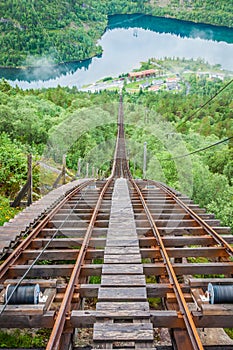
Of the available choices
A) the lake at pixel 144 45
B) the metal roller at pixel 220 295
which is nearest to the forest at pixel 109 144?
the metal roller at pixel 220 295

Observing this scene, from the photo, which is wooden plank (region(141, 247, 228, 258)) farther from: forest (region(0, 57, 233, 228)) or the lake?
the lake

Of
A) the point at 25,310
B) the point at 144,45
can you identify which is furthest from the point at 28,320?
the point at 144,45

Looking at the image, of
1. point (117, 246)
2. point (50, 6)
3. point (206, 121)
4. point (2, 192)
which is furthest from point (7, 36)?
point (117, 246)

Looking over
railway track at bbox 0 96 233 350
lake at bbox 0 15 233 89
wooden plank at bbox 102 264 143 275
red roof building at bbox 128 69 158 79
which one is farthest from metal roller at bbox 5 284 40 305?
red roof building at bbox 128 69 158 79

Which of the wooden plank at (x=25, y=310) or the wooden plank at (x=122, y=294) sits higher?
the wooden plank at (x=122, y=294)

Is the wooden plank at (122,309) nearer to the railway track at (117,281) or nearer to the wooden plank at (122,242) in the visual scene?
the railway track at (117,281)

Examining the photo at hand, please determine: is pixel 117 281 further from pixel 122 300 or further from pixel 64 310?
pixel 64 310
